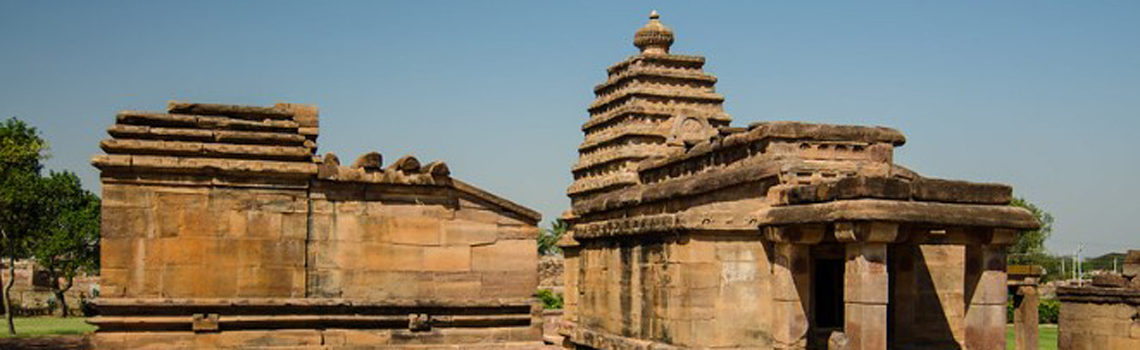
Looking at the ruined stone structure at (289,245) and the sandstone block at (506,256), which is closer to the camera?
the ruined stone structure at (289,245)

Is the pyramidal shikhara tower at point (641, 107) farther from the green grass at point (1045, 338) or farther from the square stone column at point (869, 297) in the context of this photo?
the square stone column at point (869, 297)

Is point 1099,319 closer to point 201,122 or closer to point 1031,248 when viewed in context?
point 201,122

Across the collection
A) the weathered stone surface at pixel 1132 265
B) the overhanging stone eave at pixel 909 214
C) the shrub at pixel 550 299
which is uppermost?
the overhanging stone eave at pixel 909 214

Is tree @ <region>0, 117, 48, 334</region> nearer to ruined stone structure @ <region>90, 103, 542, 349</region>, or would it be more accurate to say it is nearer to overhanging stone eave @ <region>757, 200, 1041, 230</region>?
ruined stone structure @ <region>90, 103, 542, 349</region>

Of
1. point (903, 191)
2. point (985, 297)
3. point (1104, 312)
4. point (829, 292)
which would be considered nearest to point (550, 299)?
point (1104, 312)

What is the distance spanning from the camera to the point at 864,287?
10.9 metres

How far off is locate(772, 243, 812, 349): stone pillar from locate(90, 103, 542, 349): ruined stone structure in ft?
18.1

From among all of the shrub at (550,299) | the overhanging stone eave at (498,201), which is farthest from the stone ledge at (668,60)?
the overhanging stone eave at (498,201)

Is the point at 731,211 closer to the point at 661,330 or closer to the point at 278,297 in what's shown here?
the point at 661,330

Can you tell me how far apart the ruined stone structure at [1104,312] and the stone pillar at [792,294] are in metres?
10.3

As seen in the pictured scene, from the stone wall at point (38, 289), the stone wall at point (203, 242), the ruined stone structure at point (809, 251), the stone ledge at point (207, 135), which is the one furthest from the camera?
the stone wall at point (38, 289)

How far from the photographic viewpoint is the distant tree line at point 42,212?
38750mm

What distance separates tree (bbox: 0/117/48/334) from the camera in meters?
37.6

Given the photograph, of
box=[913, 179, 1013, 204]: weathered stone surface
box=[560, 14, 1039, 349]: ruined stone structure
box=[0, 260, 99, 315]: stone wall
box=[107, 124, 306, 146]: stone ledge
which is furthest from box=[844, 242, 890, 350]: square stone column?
box=[0, 260, 99, 315]: stone wall
